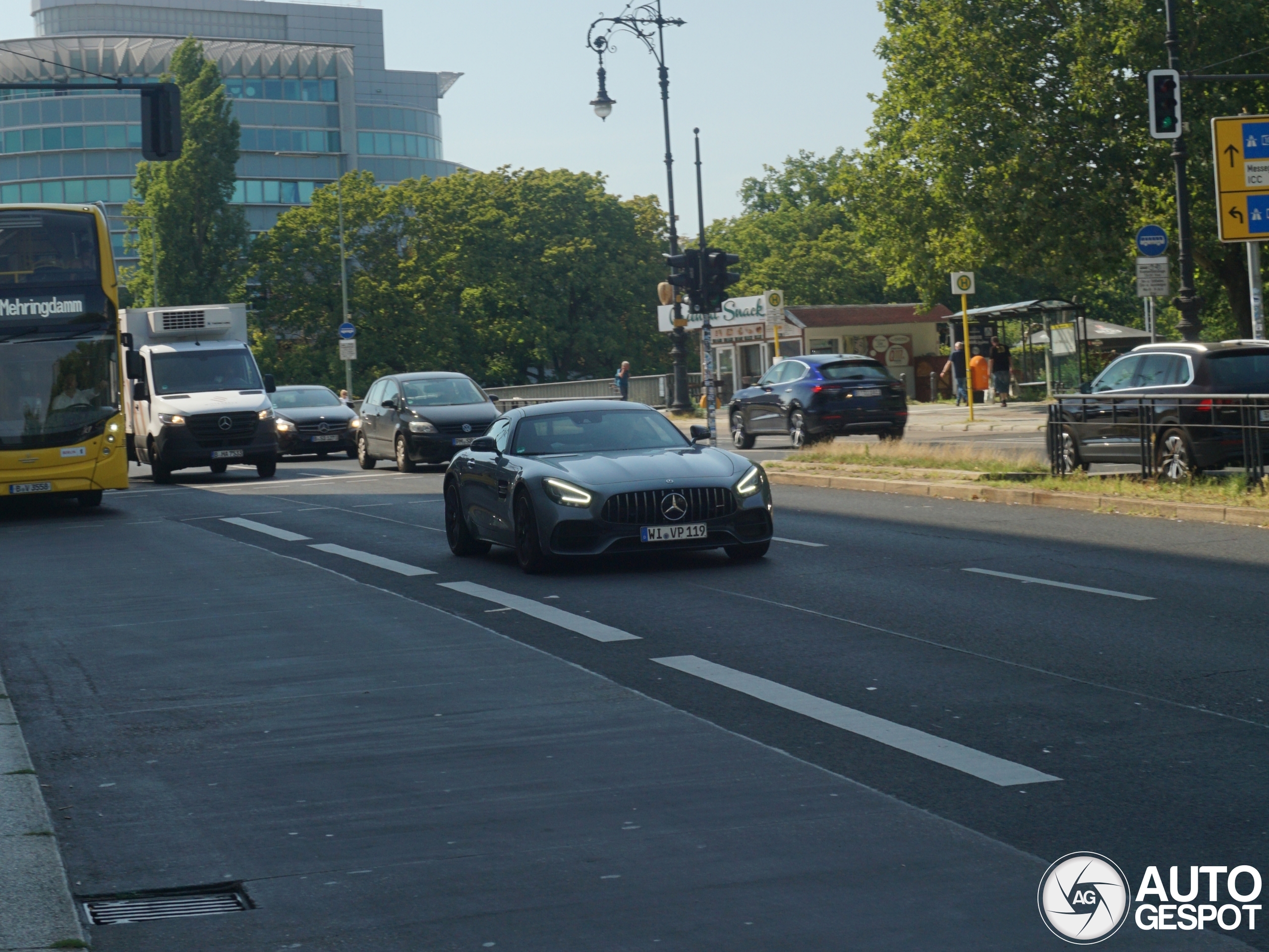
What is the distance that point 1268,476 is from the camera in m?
16.3

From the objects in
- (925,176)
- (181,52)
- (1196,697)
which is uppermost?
(181,52)

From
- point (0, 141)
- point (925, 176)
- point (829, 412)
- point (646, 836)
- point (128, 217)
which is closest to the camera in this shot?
point (646, 836)

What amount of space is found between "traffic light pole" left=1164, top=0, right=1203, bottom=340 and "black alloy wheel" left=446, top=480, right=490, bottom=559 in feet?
42.6

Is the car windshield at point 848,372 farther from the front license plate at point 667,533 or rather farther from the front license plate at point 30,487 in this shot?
the front license plate at point 667,533

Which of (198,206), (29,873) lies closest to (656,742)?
(29,873)

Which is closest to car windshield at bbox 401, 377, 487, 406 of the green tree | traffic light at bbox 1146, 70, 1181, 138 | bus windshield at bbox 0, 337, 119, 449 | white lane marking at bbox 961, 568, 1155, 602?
bus windshield at bbox 0, 337, 119, 449

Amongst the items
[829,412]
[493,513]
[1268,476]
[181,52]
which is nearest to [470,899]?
[493,513]

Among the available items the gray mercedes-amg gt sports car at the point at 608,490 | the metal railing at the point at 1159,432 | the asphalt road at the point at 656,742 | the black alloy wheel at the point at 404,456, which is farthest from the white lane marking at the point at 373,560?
the black alloy wheel at the point at 404,456

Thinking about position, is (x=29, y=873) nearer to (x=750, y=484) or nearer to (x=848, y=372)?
(x=750, y=484)

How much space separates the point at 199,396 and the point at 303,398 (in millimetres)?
7160

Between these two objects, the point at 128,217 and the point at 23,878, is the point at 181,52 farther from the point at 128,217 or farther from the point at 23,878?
the point at 23,878

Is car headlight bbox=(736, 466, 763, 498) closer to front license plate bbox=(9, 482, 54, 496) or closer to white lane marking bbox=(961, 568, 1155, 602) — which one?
white lane marking bbox=(961, 568, 1155, 602)

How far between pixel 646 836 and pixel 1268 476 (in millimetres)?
12379

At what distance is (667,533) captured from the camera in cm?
1304
